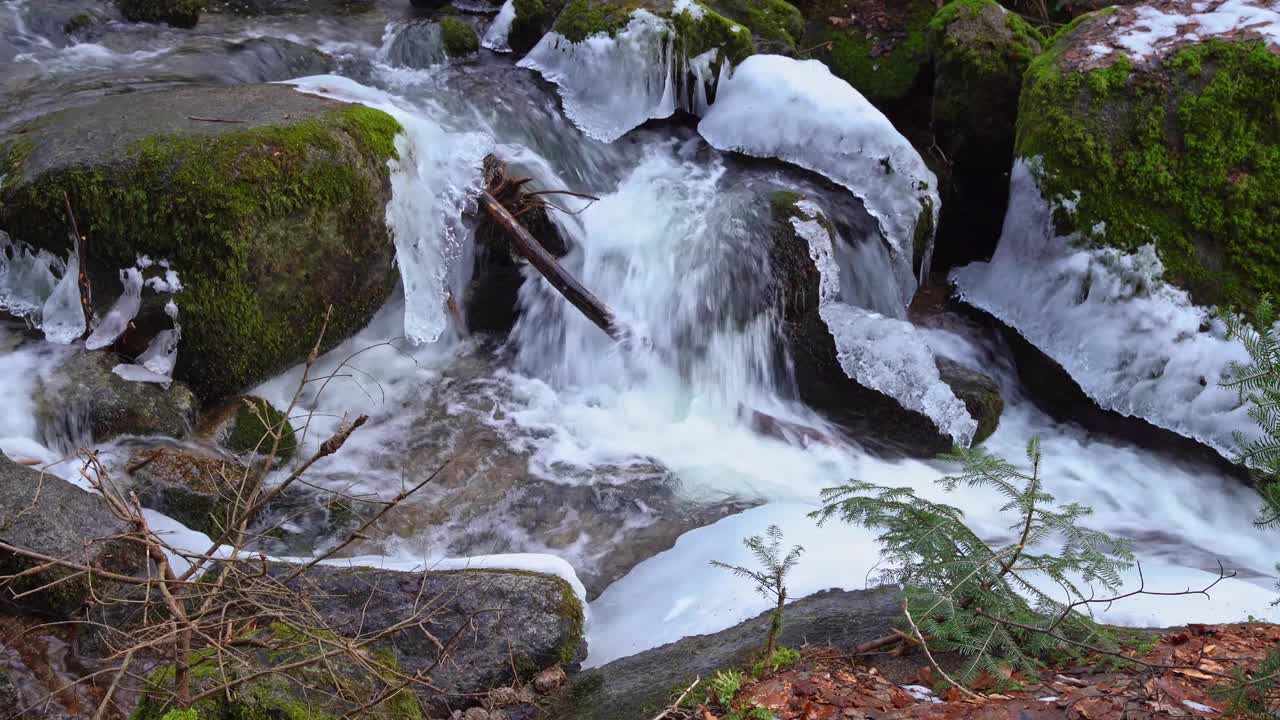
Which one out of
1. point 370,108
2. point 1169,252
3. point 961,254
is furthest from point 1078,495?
point 370,108

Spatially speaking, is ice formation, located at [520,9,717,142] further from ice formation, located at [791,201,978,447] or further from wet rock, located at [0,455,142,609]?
wet rock, located at [0,455,142,609]

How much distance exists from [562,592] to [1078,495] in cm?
396

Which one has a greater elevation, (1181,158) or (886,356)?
(1181,158)

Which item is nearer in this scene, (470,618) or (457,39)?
(470,618)

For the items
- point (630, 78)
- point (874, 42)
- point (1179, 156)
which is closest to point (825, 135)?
point (630, 78)

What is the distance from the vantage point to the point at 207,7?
9055 mm

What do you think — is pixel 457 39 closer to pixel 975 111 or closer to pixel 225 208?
pixel 225 208

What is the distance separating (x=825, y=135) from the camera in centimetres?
728

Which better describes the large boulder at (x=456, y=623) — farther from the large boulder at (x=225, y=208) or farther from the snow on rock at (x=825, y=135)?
the snow on rock at (x=825, y=135)

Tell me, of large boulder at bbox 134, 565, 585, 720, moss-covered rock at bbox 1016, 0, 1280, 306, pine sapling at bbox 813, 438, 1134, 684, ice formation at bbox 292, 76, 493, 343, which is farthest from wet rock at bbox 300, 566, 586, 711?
moss-covered rock at bbox 1016, 0, 1280, 306

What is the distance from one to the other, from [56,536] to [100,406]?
127 cm

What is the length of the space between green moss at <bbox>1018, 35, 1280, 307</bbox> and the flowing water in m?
1.30

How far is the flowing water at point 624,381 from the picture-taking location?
4797mm

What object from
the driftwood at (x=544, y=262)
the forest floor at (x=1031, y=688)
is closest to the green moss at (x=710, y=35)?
the driftwood at (x=544, y=262)
